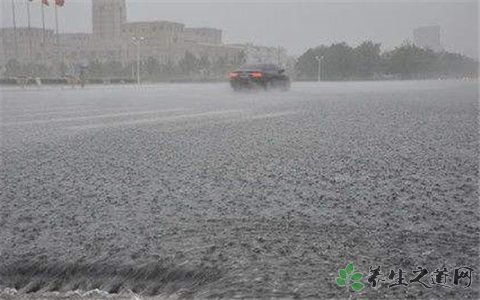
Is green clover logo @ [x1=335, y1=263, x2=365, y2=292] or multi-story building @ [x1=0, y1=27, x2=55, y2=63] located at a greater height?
multi-story building @ [x1=0, y1=27, x2=55, y2=63]

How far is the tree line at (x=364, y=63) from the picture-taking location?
114438 millimetres

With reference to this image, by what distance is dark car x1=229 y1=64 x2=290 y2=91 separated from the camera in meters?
22.1

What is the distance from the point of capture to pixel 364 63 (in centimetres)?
11538

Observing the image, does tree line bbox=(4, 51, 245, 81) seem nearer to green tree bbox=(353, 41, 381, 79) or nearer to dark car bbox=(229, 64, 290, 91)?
green tree bbox=(353, 41, 381, 79)

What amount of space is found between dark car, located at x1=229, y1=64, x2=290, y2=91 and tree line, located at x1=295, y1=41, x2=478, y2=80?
8795 centimetres

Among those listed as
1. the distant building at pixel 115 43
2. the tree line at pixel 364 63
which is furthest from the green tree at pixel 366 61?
the distant building at pixel 115 43

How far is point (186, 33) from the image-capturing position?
14875cm

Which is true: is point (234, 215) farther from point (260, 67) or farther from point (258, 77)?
point (260, 67)

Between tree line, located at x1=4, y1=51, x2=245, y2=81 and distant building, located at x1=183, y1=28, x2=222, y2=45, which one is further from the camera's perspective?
distant building, located at x1=183, y1=28, x2=222, y2=45

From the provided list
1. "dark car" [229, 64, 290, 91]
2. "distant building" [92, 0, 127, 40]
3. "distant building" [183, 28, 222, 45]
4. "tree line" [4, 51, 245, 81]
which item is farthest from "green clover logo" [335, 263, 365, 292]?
"distant building" [183, 28, 222, 45]

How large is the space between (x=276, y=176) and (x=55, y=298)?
2410 mm

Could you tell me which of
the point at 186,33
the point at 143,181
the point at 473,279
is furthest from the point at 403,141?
the point at 186,33

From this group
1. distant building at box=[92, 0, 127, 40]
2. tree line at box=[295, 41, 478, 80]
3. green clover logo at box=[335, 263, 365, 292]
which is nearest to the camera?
green clover logo at box=[335, 263, 365, 292]

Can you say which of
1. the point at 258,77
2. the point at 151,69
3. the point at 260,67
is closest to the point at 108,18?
the point at 151,69
